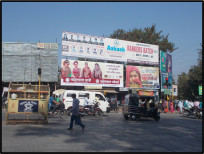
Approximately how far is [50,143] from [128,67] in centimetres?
2852

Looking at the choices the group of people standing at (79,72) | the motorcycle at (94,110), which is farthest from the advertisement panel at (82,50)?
the motorcycle at (94,110)

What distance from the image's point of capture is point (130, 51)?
3606 centimetres

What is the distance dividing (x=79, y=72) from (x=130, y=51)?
29.4 ft

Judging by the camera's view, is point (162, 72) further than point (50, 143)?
Yes

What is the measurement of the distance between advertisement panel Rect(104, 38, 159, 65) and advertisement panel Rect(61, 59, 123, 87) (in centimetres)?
170

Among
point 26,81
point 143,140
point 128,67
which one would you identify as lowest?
point 143,140

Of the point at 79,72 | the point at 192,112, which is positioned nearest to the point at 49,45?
the point at 79,72

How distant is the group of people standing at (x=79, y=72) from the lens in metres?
30.5

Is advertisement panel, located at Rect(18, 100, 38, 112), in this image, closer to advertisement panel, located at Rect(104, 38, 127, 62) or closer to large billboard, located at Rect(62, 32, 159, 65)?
large billboard, located at Rect(62, 32, 159, 65)

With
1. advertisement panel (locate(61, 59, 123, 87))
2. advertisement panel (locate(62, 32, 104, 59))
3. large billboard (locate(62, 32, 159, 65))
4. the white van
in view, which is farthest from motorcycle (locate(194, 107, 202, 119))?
advertisement panel (locate(62, 32, 104, 59))

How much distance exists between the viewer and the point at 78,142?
8.23 m

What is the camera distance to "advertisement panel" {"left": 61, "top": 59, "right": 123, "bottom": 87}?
30.6 m

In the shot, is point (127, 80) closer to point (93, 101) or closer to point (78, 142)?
point (93, 101)

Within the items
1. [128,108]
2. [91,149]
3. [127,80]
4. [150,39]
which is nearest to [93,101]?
[128,108]
